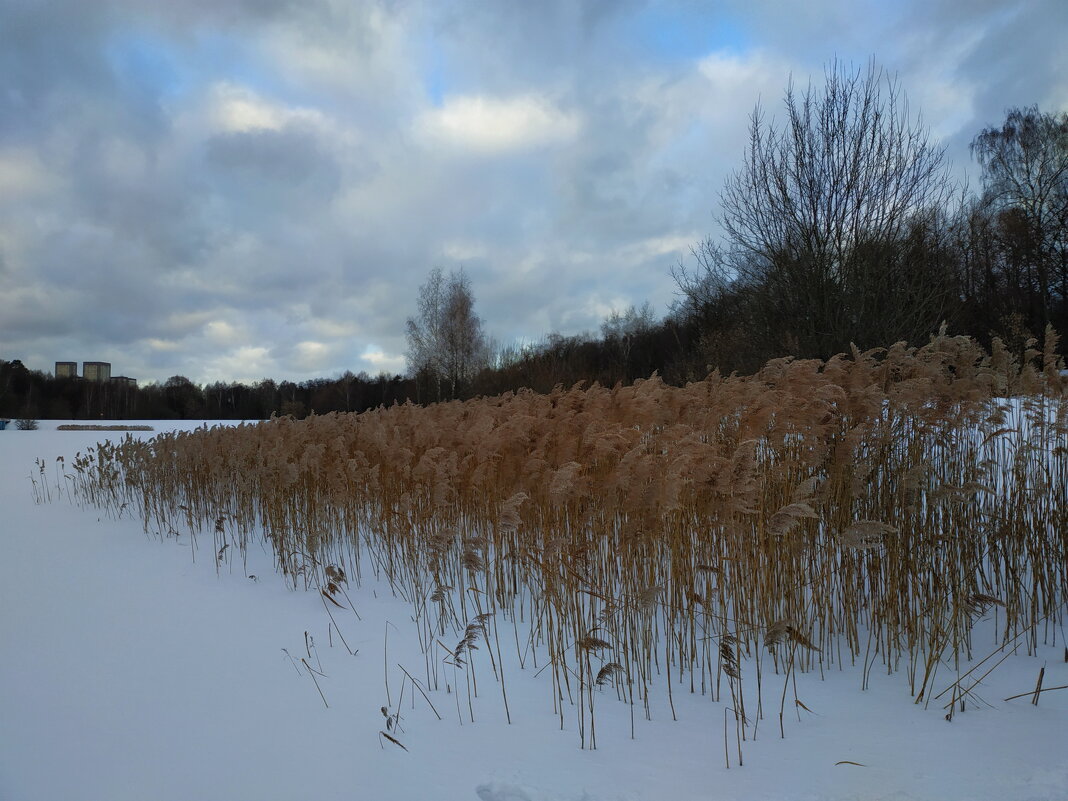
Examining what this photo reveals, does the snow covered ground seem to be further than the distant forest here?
No

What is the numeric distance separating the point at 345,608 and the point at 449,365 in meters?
26.1

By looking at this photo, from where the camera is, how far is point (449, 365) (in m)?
29.7

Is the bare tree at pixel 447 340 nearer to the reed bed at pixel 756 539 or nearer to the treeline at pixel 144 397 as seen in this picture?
the treeline at pixel 144 397

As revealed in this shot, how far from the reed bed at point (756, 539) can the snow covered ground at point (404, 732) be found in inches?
4.9

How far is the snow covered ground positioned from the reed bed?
0.41 feet

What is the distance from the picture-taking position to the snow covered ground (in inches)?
83.0

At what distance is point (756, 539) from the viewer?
3184mm

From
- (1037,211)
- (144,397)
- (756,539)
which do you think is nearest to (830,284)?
(756,539)

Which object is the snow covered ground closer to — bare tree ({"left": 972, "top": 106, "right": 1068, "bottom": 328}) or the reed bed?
the reed bed

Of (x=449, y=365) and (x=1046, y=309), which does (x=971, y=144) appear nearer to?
(x=1046, y=309)

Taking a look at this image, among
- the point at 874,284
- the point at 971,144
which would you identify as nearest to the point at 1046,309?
the point at 971,144

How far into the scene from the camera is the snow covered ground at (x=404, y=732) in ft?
6.91

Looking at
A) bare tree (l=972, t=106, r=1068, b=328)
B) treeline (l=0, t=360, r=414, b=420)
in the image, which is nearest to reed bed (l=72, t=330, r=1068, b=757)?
bare tree (l=972, t=106, r=1068, b=328)

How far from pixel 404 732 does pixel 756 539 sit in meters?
1.87
